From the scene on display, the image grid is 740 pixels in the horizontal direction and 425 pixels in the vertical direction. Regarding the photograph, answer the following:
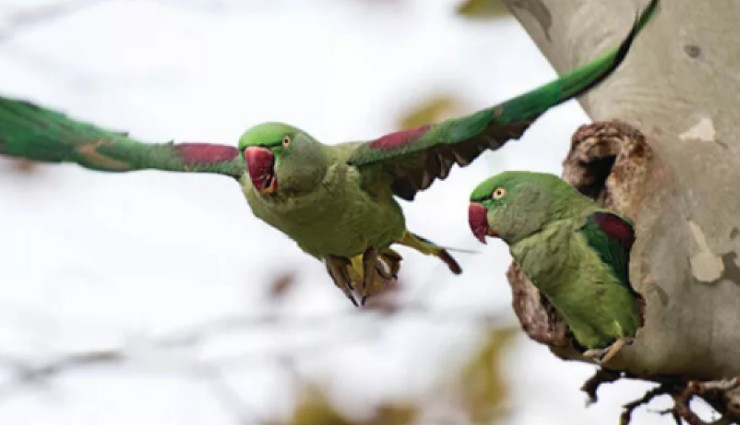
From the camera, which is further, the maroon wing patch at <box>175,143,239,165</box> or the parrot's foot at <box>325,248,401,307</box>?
the parrot's foot at <box>325,248,401,307</box>

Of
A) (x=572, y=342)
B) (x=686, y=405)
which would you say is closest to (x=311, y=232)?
(x=572, y=342)

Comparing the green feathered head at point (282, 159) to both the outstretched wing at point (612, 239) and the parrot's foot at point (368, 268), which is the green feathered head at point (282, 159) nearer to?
the parrot's foot at point (368, 268)

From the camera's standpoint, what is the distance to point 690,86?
2654 millimetres

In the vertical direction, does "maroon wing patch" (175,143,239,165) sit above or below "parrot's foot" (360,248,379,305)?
above

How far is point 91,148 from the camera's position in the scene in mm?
2488

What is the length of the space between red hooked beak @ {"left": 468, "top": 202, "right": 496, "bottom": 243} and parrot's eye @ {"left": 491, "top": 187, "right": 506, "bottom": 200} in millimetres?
35

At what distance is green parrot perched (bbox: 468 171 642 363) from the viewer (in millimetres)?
2588

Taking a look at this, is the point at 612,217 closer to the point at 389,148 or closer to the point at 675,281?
the point at 675,281

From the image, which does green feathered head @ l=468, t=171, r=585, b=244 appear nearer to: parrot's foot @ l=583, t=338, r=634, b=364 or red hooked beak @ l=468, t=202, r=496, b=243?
red hooked beak @ l=468, t=202, r=496, b=243

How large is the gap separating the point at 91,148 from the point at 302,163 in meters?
0.43

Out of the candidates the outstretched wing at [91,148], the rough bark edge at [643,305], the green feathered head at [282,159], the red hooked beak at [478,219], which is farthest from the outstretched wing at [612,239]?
the outstretched wing at [91,148]

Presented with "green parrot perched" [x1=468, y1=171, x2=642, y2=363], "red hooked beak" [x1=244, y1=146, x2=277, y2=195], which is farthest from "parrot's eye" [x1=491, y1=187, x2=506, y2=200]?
"red hooked beak" [x1=244, y1=146, x2=277, y2=195]

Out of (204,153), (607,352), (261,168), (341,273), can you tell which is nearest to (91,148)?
(204,153)

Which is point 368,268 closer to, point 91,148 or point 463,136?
point 463,136
